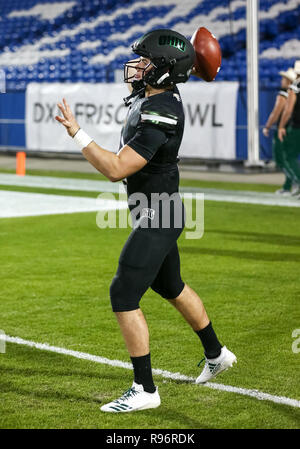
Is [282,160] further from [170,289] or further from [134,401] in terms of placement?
[134,401]

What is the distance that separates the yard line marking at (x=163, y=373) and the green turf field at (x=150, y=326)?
6 centimetres

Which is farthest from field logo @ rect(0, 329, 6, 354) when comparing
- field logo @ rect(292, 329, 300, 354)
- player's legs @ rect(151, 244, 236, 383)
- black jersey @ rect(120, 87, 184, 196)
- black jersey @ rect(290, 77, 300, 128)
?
black jersey @ rect(290, 77, 300, 128)

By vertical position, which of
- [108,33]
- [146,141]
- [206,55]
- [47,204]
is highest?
[108,33]

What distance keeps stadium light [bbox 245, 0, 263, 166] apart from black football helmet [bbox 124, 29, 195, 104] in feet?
40.1

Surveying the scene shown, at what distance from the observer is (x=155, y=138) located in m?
4.18

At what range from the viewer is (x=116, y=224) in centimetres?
1102

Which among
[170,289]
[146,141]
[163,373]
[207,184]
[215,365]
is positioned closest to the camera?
[146,141]

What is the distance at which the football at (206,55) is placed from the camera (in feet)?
15.4

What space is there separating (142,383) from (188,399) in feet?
1.06

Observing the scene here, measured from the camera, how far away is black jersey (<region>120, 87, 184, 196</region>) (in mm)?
4176

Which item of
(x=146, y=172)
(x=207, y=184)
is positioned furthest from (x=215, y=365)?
(x=207, y=184)

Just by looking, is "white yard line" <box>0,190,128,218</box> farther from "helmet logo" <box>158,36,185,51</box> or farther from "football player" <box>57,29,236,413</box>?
"helmet logo" <box>158,36,185,51</box>

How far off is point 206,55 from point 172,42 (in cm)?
42
